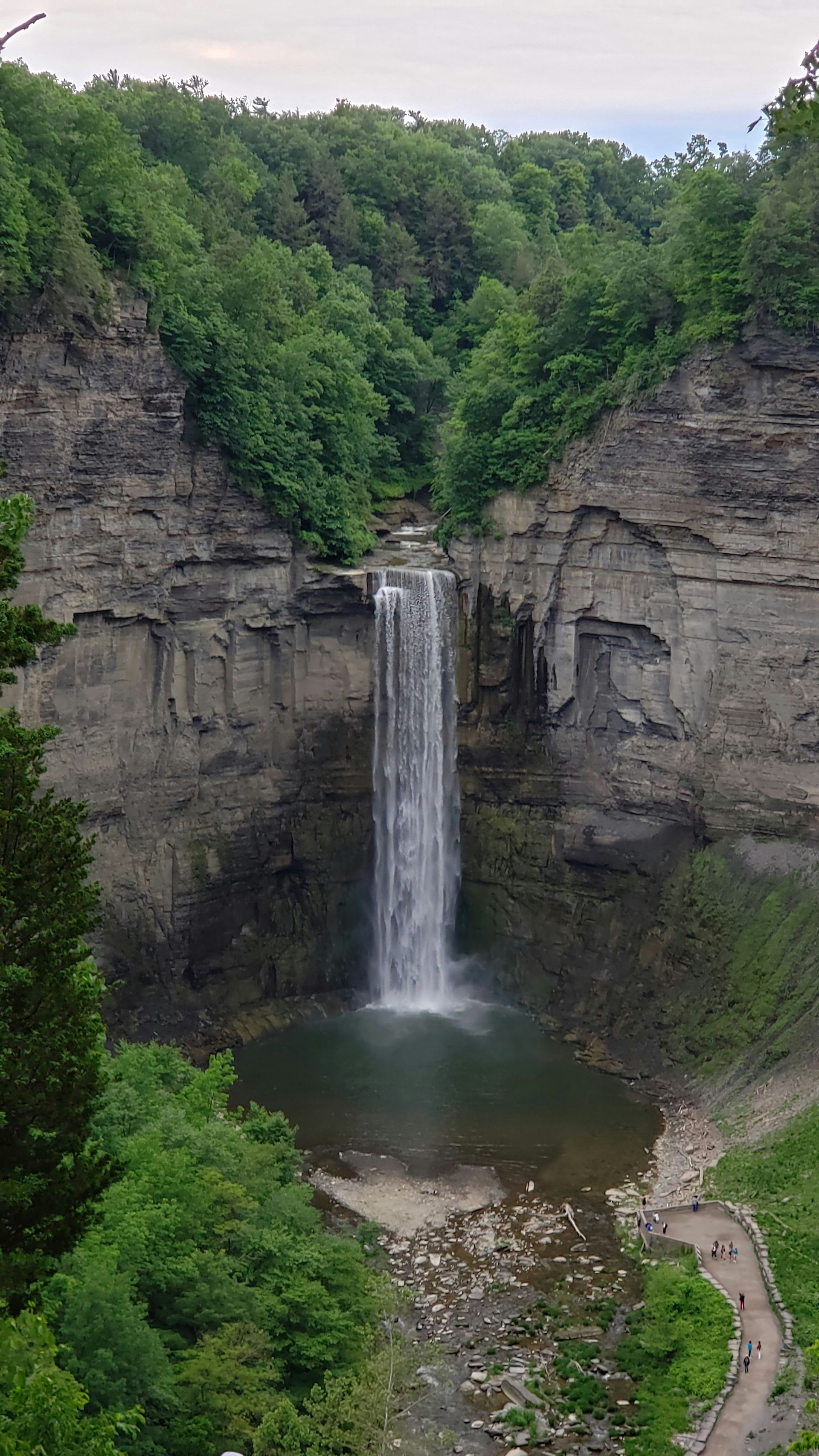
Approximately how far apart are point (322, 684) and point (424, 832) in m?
5.63

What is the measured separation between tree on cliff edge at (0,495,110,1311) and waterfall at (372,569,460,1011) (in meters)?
31.2

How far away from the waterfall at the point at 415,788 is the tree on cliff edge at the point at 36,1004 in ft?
102

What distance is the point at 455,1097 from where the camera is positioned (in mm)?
45625

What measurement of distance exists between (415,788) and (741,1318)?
902 inches

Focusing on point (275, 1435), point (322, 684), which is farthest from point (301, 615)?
point (275, 1435)

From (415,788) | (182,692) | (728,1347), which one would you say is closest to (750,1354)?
(728,1347)

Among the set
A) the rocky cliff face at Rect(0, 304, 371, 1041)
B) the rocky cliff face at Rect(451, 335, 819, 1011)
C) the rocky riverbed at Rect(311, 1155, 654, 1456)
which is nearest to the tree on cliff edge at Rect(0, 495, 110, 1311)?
the rocky riverbed at Rect(311, 1155, 654, 1456)

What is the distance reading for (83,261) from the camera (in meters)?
45.0

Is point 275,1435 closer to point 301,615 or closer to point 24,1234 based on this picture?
point 24,1234

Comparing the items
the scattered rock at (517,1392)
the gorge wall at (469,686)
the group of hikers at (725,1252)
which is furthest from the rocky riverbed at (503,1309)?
the gorge wall at (469,686)

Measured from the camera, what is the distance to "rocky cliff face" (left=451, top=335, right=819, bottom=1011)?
156 ft

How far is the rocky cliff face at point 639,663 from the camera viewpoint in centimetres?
4753

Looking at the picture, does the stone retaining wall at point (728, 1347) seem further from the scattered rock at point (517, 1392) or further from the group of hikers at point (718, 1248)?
the scattered rock at point (517, 1392)

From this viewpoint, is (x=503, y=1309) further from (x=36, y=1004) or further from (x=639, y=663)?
(x=639, y=663)
